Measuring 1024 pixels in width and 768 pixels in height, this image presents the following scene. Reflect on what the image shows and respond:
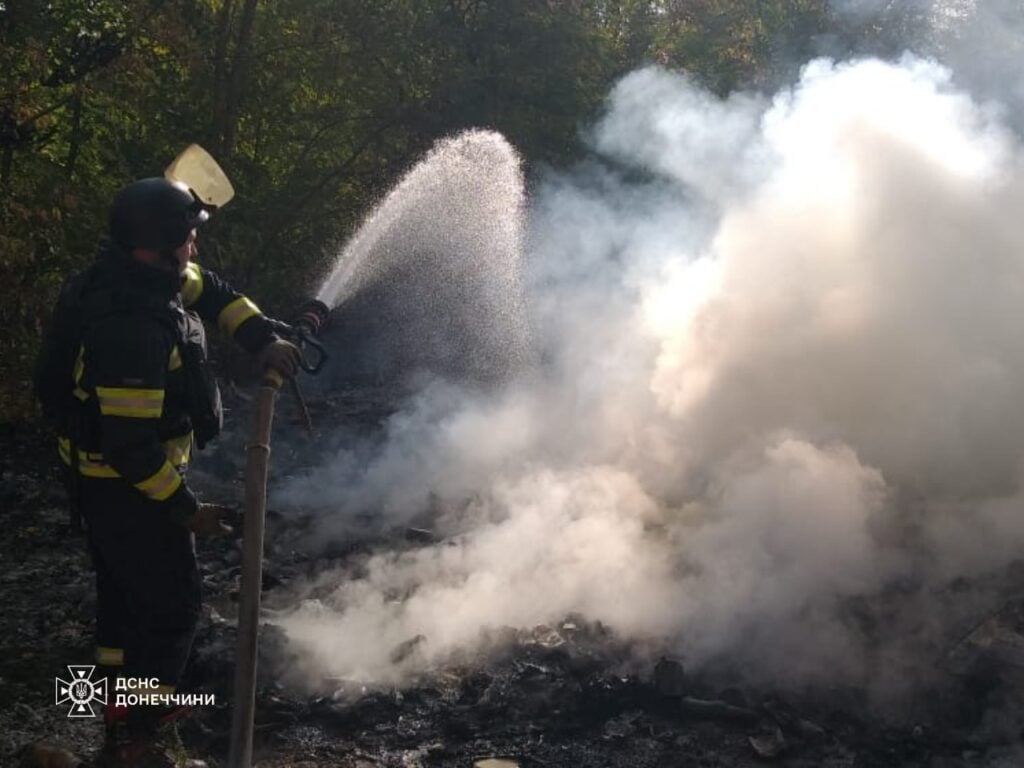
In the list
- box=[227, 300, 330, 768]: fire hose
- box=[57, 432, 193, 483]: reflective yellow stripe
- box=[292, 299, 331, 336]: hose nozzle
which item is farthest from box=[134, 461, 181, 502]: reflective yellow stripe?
box=[292, 299, 331, 336]: hose nozzle

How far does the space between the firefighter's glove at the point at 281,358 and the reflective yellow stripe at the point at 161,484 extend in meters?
0.56

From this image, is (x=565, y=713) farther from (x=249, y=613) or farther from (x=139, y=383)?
(x=139, y=383)

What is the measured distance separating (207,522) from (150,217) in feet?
3.44

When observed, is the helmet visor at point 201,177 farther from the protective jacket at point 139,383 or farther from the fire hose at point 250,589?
the fire hose at point 250,589

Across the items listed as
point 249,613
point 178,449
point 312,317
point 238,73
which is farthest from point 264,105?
point 249,613

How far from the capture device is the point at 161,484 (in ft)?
10.2

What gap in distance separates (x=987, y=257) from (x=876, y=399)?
1.18m

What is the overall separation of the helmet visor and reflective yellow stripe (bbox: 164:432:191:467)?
0.88 metres

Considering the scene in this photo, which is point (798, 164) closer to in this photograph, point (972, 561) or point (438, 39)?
point (972, 561)

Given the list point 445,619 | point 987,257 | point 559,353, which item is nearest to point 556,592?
point 445,619

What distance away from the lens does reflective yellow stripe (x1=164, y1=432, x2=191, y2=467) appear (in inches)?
131

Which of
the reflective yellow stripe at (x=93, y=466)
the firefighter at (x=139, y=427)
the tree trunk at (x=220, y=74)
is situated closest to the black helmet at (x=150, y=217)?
the firefighter at (x=139, y=427)

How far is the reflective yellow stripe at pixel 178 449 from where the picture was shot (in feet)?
10.9

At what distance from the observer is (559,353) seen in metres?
10.3
